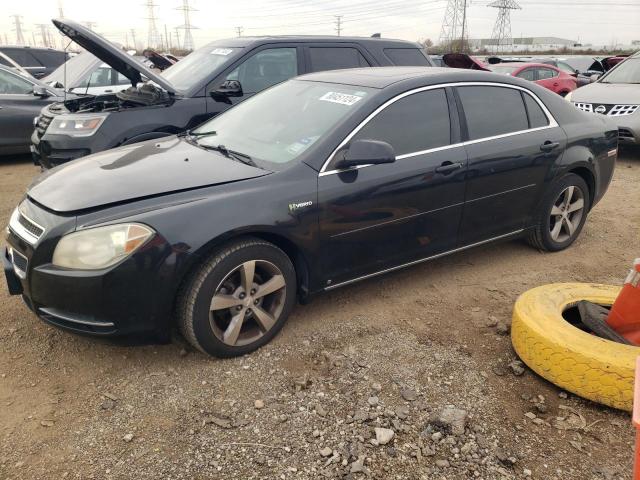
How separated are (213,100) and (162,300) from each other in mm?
3393

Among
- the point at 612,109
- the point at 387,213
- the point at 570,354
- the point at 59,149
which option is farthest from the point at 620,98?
the point at 59,149

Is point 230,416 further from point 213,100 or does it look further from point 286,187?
point 213,100

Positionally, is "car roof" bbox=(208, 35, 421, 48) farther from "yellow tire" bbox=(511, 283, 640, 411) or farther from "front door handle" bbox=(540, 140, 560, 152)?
"yellow tire" bbox=(511, 283, 640, 411)

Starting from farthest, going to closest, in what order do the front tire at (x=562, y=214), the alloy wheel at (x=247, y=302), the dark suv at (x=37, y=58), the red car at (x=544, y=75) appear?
the red car at (x=544, y=75) < the dark suv at (x=37, y=58) < the front tire at (x=562, y=214) < the alloy wheel at (x=247, y=302)

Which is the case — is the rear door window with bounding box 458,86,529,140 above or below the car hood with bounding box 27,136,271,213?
above

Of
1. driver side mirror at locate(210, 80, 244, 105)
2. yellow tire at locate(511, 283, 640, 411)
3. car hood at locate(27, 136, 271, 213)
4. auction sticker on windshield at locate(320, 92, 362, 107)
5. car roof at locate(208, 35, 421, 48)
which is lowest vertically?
yellow tire at locate(511, 283, 640, 411)

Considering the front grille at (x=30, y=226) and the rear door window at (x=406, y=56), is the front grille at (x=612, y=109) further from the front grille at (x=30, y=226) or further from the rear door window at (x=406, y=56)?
the front grille at (x=30, y=226)

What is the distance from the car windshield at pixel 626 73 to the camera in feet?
30.2

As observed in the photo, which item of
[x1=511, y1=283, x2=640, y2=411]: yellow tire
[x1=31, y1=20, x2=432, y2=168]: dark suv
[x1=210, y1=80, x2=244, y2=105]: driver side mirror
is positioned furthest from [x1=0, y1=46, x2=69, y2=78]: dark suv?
[x1=511, y1=283, x2=640, y2=411]: yellow tire

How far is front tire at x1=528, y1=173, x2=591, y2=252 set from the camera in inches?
175

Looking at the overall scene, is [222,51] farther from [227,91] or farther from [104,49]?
[104,49]

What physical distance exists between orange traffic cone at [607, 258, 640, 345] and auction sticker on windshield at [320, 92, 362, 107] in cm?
190

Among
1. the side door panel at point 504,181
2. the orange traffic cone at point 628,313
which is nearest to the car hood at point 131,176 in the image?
the side door panel at point 504,181

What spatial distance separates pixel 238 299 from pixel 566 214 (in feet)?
10.4
